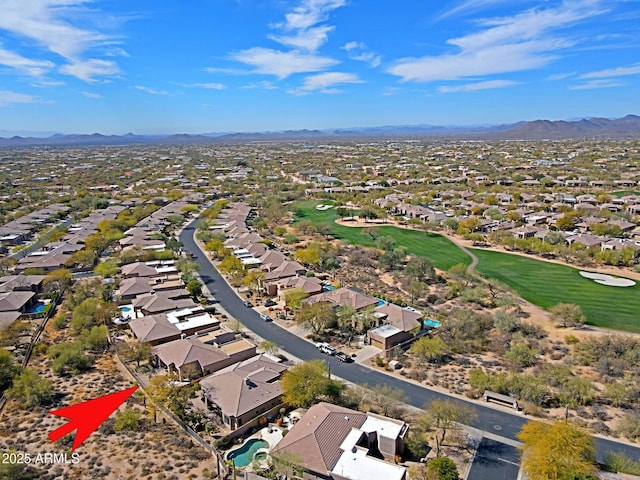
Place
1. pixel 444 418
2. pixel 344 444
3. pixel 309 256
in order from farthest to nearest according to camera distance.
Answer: pixel 309 256, pixel 444 418, pixel 344 444

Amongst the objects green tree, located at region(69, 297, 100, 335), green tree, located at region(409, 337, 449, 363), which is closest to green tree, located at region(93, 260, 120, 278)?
green tree, located at region(69, 297, 100, 335)

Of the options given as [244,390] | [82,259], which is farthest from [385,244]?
[82,259]

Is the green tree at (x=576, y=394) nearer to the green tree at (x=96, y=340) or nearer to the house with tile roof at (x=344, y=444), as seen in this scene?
the house with tile roof at (x=344, y=444)

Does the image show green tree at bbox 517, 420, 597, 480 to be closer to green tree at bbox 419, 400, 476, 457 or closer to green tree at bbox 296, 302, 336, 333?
green tree at bbox 419, 400, 476, 457

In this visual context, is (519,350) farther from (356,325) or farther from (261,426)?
(261,426)

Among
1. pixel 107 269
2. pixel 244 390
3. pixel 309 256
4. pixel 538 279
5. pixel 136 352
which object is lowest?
pixel 538 279

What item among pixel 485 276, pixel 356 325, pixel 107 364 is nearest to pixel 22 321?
pixel 107 364

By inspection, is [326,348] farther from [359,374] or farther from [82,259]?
[82,259]
